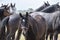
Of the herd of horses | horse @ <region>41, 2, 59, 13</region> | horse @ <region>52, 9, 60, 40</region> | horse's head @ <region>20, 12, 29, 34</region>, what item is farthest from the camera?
horse @ <region>41, 2, 59, 13</region>

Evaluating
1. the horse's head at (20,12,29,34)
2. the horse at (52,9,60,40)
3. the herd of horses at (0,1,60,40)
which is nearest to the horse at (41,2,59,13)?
the herd of horses at (0,1,60,40)

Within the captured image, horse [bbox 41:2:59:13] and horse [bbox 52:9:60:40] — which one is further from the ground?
horse [bbox 41:2:59:13]

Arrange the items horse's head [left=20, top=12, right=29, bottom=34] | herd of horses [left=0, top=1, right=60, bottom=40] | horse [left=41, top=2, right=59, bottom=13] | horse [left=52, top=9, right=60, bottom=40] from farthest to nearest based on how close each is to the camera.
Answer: horse [left=41, top=2, right=59, bottom=13] → horse [left=52, top=9, right=60, bottom=40] → herd of horses [left=0, top=1, right=60, bottom=40] → horse's head [left=20, top=12, right=29, bottom=34]

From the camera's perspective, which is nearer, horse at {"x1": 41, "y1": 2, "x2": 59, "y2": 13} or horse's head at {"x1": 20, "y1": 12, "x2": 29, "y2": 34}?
horse's head at {"x1": 20, "y1": 12, "x2": 29, "y2": 34}

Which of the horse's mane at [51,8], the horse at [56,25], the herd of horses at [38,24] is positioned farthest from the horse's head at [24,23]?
the horse's mane at [51,8]

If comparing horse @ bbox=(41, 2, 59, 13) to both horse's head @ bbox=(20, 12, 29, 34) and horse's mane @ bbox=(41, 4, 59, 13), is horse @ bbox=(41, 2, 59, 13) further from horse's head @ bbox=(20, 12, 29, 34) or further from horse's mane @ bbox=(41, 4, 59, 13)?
horse's head @ bbox=(20, 12, 29, 34)

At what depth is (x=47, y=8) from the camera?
37.3 ft

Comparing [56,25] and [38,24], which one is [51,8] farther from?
[38,24]

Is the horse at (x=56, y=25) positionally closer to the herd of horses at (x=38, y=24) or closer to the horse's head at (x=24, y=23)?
the herd of horses at (x=38, y=24)

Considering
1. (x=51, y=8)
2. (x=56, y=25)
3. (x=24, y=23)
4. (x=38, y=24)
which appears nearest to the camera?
(x=24, y=23)

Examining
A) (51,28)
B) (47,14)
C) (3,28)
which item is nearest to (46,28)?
(51,28)

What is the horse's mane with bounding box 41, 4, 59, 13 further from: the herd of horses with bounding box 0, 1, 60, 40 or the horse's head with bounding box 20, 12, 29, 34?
the horse's head with bounding box 20, 12, 29, 34

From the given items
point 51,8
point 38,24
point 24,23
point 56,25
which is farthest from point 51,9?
point 24,23

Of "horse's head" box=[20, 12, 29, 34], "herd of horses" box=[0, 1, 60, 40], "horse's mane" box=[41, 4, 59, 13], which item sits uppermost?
"horse's head" box=[20, 12, 29, 34]
